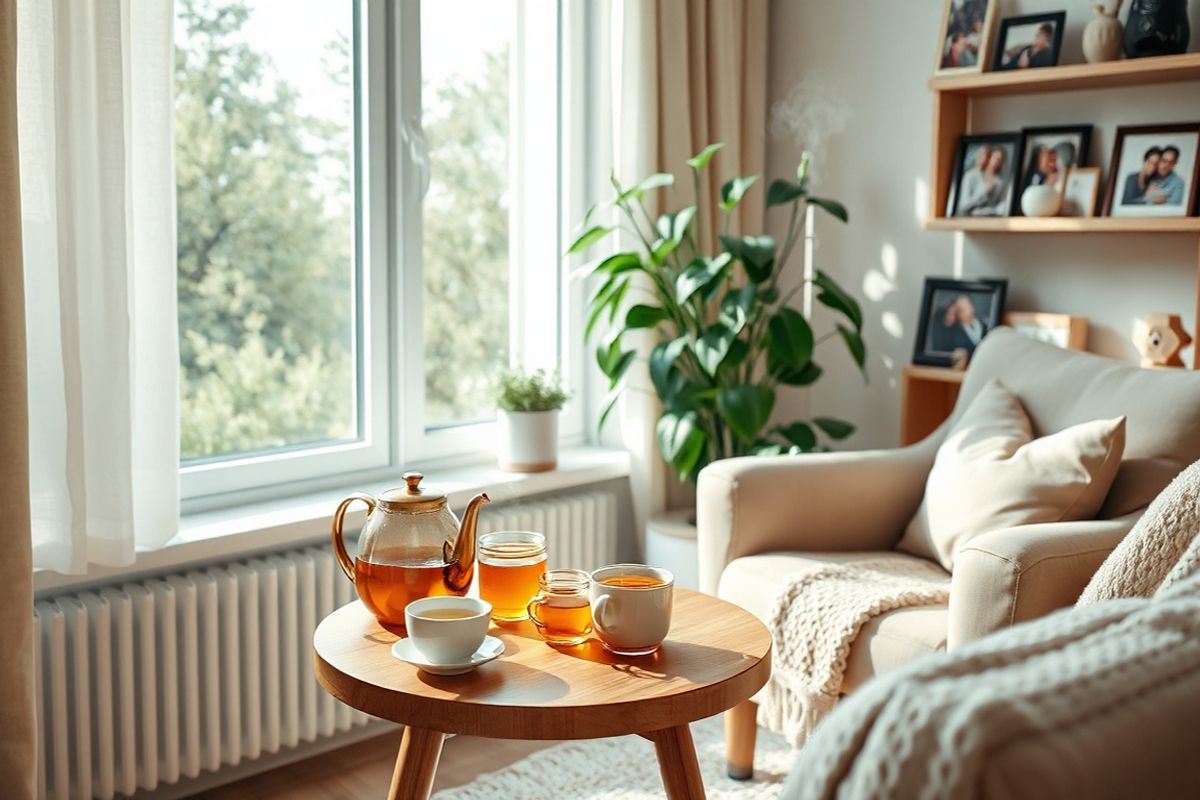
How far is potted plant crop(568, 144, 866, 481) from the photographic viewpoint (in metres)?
2.88

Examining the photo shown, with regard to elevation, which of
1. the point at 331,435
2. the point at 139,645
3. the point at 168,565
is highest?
the point at 331,435

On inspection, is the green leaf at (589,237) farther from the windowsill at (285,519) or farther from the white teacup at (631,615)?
the white teacup at (631,615)

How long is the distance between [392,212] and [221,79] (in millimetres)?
489

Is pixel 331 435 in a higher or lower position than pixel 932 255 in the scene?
lower

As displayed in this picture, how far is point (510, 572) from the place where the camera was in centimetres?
177

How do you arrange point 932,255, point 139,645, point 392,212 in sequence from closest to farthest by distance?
point 139,645, point 392,212, point 932,255

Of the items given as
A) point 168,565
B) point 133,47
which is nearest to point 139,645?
point 168,565

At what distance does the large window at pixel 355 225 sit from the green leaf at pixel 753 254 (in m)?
0.61

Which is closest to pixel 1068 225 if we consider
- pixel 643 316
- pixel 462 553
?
pixel 643 316

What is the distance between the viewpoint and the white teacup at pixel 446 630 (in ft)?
5.04

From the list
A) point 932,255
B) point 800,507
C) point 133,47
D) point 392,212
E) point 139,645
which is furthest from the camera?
point 932,255

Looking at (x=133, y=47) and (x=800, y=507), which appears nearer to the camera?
(x=133, y=47)

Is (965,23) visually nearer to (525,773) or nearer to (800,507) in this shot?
(800,507)

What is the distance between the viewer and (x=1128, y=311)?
286 cm
